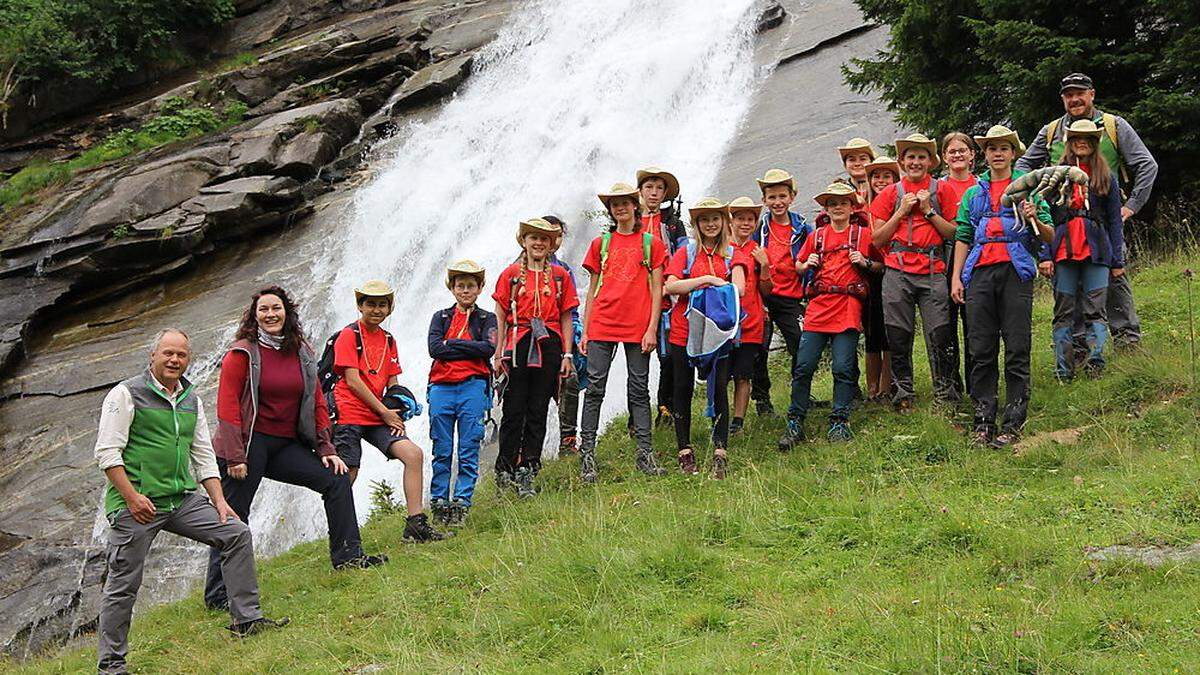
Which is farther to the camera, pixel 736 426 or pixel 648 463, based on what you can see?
pixel 736 426

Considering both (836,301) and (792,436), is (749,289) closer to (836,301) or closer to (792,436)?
(836,301)

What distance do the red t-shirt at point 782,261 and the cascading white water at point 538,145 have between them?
5.22 meters

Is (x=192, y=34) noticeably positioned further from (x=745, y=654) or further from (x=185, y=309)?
(x=745, y=654)

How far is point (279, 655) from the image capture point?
559 cm

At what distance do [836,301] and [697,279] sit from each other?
3.86 feet

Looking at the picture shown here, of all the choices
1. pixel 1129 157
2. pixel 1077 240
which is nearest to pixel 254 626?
pixel 1077 240

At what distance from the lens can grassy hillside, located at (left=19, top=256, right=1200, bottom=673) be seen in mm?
4254

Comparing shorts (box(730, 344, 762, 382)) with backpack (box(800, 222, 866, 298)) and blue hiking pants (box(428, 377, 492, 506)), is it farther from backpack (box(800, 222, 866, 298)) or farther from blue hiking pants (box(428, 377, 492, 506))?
blue hiking pants (box(428, 377, 492, 506))

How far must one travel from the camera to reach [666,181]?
855cm

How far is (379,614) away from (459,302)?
9.33ft

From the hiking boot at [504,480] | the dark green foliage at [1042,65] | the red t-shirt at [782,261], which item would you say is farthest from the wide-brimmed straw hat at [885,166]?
the hiking boot at [504,480]

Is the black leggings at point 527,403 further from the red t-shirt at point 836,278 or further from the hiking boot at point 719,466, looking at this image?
the red t-shirt at point 836,278

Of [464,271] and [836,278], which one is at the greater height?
[464,271]

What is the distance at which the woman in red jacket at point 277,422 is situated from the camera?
686 centimetres
